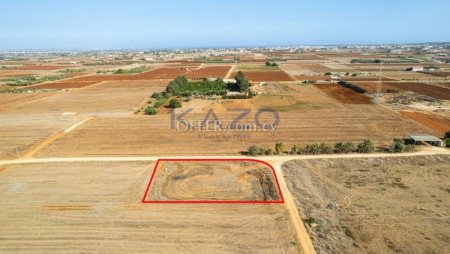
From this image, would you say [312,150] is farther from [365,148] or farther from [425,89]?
[425,89]

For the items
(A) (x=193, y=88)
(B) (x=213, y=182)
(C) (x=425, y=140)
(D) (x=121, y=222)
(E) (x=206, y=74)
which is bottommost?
(D) (x=121, y=222)

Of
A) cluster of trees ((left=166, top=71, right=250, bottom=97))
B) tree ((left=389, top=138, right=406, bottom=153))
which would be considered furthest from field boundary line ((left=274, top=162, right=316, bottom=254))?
cluster of trees ((left=166, top=71, right=250, bottom=97))

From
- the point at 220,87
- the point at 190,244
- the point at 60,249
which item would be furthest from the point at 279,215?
the point at 220,87

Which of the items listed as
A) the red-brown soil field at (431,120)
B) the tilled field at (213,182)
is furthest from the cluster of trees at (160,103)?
the red-brown soil field at (431,120)

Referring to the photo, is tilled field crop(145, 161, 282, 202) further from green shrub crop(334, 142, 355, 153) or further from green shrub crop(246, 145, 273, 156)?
green shrub crop(334, 142, 355, 153)

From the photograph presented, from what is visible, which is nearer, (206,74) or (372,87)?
(372,87)

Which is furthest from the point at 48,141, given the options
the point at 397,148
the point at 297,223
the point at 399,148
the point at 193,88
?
the point at 399,148
